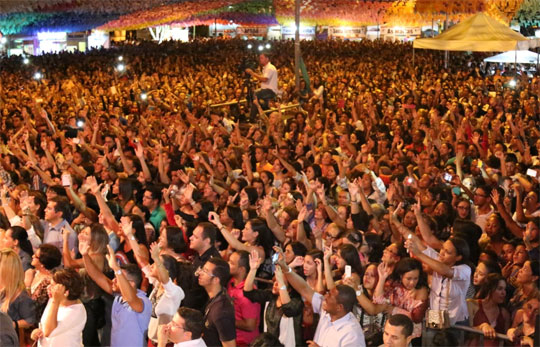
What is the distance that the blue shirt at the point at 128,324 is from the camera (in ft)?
19.4

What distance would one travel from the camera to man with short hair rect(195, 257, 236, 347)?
18.4 feet

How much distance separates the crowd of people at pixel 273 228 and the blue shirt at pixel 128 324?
12 mm

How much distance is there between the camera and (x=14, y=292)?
5922 mm

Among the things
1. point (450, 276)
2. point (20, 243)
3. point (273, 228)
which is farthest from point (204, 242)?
point (450, 276)

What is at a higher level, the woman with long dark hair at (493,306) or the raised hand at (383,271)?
the raised hand at (383,271)

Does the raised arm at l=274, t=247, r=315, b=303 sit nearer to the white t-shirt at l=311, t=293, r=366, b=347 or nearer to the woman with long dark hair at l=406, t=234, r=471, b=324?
the white t-shirt at l=311, t=293, r=366, b=347

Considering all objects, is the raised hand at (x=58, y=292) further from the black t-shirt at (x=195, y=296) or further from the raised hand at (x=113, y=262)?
the black t-shirt at (x=195, y=296)

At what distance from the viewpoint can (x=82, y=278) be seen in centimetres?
620

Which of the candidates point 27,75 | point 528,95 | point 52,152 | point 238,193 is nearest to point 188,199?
point 238,193

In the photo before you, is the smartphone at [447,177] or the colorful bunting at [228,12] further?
the colorful bunting at [228,12]

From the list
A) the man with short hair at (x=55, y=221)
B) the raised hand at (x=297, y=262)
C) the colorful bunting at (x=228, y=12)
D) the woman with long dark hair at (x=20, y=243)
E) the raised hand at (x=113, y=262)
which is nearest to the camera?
the raised hand at (x=113, y=262)

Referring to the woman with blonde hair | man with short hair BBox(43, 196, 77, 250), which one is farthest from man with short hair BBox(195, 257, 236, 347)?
man with short hair BBox(43, 196, 77, 250)

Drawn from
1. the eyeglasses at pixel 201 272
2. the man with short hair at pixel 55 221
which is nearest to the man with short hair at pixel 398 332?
the eyeglasses at pixel 201 272

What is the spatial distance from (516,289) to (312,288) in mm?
1482
